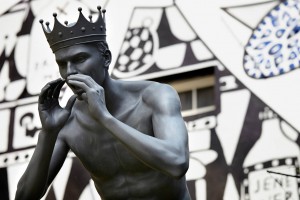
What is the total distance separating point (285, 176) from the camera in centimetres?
631

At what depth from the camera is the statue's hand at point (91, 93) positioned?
4.01 meters

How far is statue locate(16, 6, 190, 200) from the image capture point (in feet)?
13.2

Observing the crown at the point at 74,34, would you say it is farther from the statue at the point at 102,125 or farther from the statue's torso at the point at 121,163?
the statue's torso at the point at 121,163

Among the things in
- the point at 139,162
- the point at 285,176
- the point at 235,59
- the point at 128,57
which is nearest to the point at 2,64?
the point at 128,57

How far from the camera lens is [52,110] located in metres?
4.15

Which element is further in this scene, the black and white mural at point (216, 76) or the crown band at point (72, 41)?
the black and white mural at point (216, 76)

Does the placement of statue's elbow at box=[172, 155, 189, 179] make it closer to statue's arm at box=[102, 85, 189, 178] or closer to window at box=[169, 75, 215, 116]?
statue's arm at box=[102, 85, 189, 178]

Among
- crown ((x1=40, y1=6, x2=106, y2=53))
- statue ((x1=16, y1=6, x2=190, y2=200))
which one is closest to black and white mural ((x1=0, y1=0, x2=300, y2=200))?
statue ((x1=16, y1=6, x2=190, y2=200))

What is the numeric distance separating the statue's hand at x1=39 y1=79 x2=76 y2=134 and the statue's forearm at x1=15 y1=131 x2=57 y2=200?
32mm

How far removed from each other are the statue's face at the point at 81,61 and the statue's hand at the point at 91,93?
0.23 feet

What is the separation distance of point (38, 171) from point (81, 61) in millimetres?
372

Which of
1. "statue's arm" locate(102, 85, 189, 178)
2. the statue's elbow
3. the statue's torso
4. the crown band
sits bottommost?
the statue's torso

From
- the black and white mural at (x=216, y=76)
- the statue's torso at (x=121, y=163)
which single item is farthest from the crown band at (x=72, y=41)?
the black and white mural at (x=216, y=76)

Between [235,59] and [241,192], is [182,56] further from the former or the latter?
[241,192]
